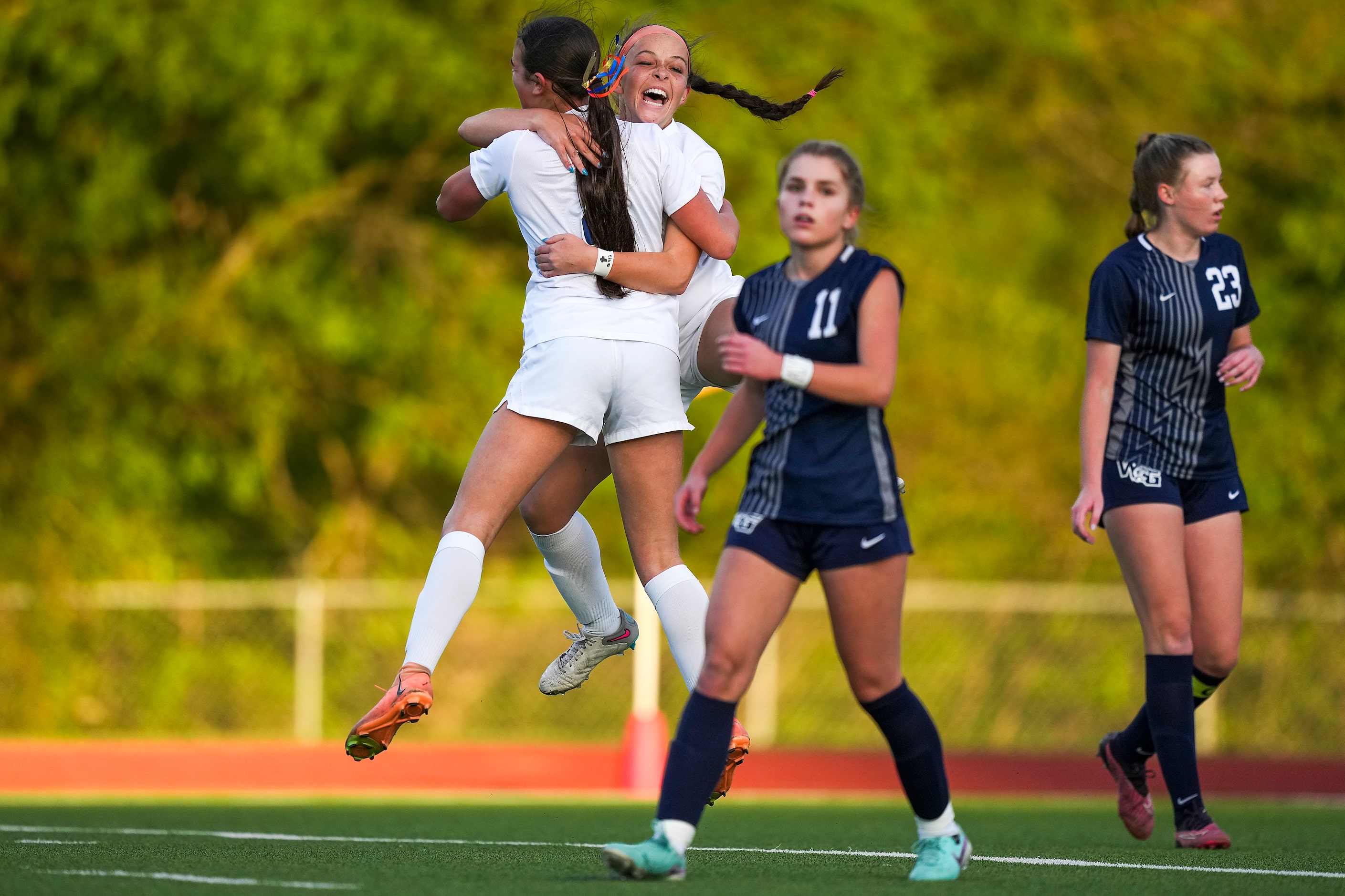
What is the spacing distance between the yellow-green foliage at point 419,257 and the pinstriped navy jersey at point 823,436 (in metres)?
10.9

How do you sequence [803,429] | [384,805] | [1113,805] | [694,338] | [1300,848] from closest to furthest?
1. [803,429]
2. [694,338]
3. [1300,848]
4. [384,805]
5. [1113,805]

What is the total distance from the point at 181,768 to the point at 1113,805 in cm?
632

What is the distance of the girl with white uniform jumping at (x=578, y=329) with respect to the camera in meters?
5.28

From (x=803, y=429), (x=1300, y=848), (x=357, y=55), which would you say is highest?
(x=357, y=55)

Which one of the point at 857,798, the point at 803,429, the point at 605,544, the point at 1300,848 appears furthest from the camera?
the point at 605,544

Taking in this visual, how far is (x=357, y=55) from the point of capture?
49.5 feet

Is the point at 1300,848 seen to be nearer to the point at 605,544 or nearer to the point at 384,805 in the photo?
the point at 384,805

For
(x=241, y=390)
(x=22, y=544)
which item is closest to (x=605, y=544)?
(x=241, y=390)

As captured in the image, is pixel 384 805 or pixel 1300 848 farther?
pixel 384 805

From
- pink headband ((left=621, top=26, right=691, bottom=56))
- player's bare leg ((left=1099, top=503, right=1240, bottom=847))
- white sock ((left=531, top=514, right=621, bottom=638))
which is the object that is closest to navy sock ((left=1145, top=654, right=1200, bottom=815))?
player's bare leg ((left=1099, top=503, right=1240, bottom=847))

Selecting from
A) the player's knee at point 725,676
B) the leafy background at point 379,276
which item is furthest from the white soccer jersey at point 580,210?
the leafy background at point 379,276

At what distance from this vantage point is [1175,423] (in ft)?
19.2

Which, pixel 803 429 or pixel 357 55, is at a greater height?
pixel 357 55

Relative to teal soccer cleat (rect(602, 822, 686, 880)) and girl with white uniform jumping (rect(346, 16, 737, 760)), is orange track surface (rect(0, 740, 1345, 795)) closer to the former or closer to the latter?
girl with white uniform jumping (rect(346, 16, 737, 760))
